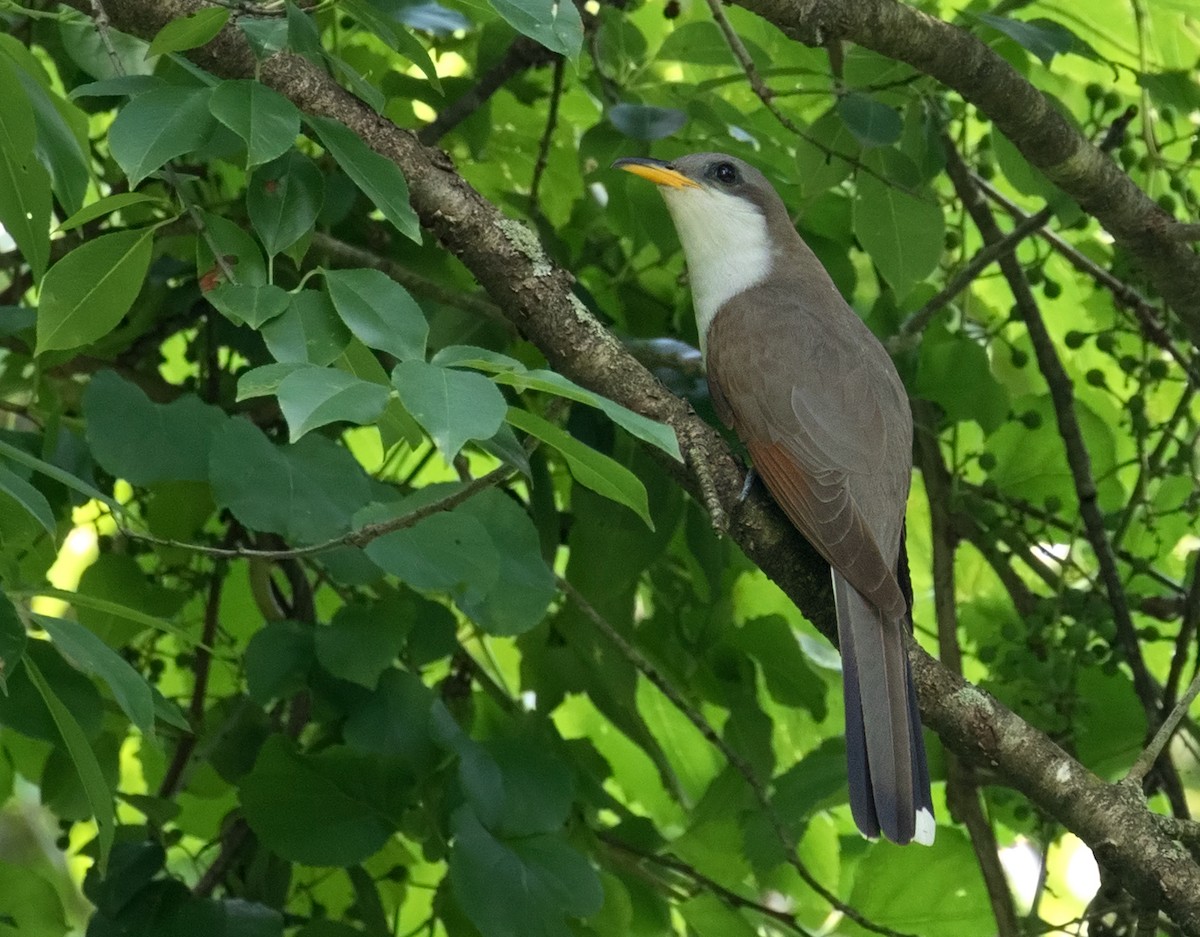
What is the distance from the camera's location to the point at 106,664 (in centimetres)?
194

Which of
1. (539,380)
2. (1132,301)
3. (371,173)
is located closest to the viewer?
(539,380)

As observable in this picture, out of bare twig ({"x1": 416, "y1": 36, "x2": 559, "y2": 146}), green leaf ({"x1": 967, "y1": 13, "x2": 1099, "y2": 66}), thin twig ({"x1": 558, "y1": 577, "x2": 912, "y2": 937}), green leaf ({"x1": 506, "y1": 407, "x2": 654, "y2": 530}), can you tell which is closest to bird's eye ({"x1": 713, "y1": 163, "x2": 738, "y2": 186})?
bare twig ({"x1": 416, "y1": 36, "x2": 559, "y2": 146})

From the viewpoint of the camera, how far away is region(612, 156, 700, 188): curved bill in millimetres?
3383

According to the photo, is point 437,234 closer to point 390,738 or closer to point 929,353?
point 390,738

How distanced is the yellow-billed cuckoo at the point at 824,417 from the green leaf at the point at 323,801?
Answer: 92 cm

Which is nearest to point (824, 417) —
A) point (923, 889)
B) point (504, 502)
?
point (504, 502)

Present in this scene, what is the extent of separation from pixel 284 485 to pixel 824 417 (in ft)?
4.48

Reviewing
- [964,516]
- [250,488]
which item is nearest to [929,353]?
[964,516]

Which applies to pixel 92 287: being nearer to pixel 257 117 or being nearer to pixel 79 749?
pixel 257 117

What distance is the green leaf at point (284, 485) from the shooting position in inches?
96.4

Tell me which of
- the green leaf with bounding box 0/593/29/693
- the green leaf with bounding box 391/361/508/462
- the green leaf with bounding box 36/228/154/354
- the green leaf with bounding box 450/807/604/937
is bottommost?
the green leaf with bounding box 450/807/604/937

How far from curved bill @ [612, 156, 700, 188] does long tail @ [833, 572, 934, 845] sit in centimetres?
126

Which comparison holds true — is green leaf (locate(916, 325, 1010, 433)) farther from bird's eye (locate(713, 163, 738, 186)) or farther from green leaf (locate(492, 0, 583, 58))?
green leaf (locate(492, 0, 583, 58))

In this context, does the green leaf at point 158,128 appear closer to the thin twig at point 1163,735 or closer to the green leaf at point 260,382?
the green leaf at point 260,382
